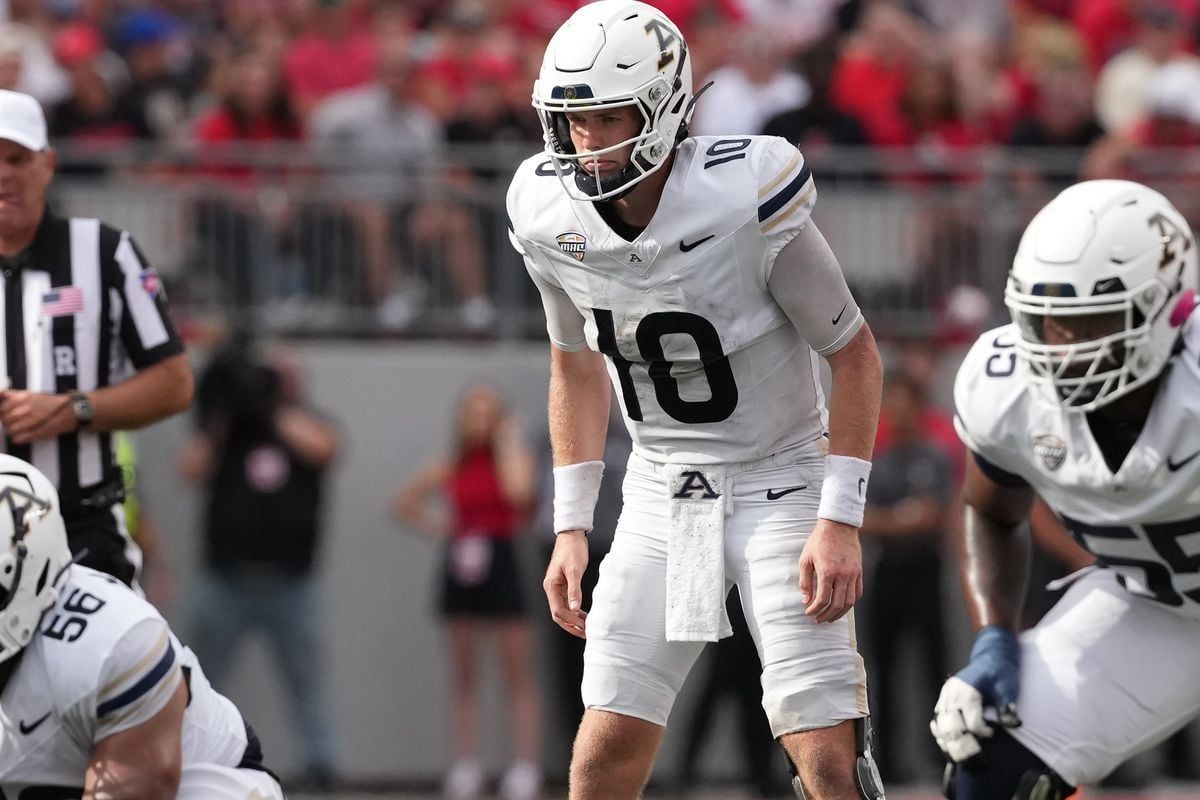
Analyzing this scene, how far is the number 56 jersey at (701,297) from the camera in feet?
14.8

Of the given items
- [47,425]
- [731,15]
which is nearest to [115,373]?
[47,425]

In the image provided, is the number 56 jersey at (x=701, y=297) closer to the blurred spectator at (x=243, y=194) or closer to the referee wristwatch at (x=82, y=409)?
Answer: the referee wristwatch at (x=82, y=409)

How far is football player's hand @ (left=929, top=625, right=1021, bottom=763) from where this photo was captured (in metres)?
4.70

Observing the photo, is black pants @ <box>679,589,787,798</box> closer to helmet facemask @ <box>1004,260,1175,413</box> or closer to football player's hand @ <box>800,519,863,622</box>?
football player's hand @ <box>800,519,863,622</box>

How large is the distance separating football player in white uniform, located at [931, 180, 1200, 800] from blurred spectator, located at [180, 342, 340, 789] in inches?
201

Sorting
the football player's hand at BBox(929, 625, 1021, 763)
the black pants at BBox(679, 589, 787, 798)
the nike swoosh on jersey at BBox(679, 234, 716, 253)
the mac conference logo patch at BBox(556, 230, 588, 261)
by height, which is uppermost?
the nike swoosh on jersey at BBox(679, 234, 716, 253)

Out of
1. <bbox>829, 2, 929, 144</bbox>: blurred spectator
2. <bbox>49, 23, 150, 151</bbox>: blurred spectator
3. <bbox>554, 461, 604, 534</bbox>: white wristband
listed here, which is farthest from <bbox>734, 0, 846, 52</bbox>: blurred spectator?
<bbox>554, 461, 604, 534</bbox>: white wristband

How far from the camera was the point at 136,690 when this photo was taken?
14.4 feet

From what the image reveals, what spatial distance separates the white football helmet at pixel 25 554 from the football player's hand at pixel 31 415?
0.86m

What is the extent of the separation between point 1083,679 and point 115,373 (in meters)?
2.75

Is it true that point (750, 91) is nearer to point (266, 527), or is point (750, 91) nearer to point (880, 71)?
point (880, 71)

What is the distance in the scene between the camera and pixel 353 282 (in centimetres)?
1002

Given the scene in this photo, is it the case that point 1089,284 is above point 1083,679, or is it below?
above

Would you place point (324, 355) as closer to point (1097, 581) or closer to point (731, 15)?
point (731, 15)
